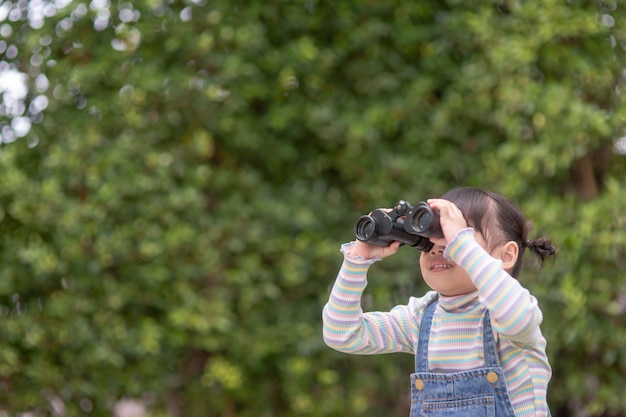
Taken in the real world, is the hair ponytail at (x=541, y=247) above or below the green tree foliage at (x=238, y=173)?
above

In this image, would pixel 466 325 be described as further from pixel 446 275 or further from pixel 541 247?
pixel 541 247

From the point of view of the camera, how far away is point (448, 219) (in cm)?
180

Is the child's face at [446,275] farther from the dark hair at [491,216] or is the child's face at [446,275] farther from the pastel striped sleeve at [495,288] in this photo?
the pastel striped sleeve at [495,288]

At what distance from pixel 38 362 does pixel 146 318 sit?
0.43 metres

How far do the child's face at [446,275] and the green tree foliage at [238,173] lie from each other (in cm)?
150

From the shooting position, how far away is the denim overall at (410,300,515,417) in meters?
1.83

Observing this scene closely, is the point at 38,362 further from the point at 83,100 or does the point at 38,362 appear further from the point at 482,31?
the point at 482,31

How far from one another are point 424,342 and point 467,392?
158 mm

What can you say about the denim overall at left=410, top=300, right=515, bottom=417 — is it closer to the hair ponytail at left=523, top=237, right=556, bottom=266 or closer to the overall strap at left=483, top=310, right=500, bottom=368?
the overall strap at left=483, top=310, right=500, bottom=368

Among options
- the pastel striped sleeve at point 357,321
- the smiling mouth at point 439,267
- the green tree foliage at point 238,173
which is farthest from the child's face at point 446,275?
the green tree foliage at point 238,173

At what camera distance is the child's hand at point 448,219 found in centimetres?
179

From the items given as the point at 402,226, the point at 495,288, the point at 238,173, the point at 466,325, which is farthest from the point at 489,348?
the point at 238,173

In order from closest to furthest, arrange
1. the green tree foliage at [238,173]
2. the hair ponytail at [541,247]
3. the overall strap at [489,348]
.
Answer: the overall strap at [489,348] < the hair ponytail at [541,247] < the green tree foliage at [238,173]

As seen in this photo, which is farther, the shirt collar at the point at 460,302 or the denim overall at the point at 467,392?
the shirt collar at the point at 460,302
